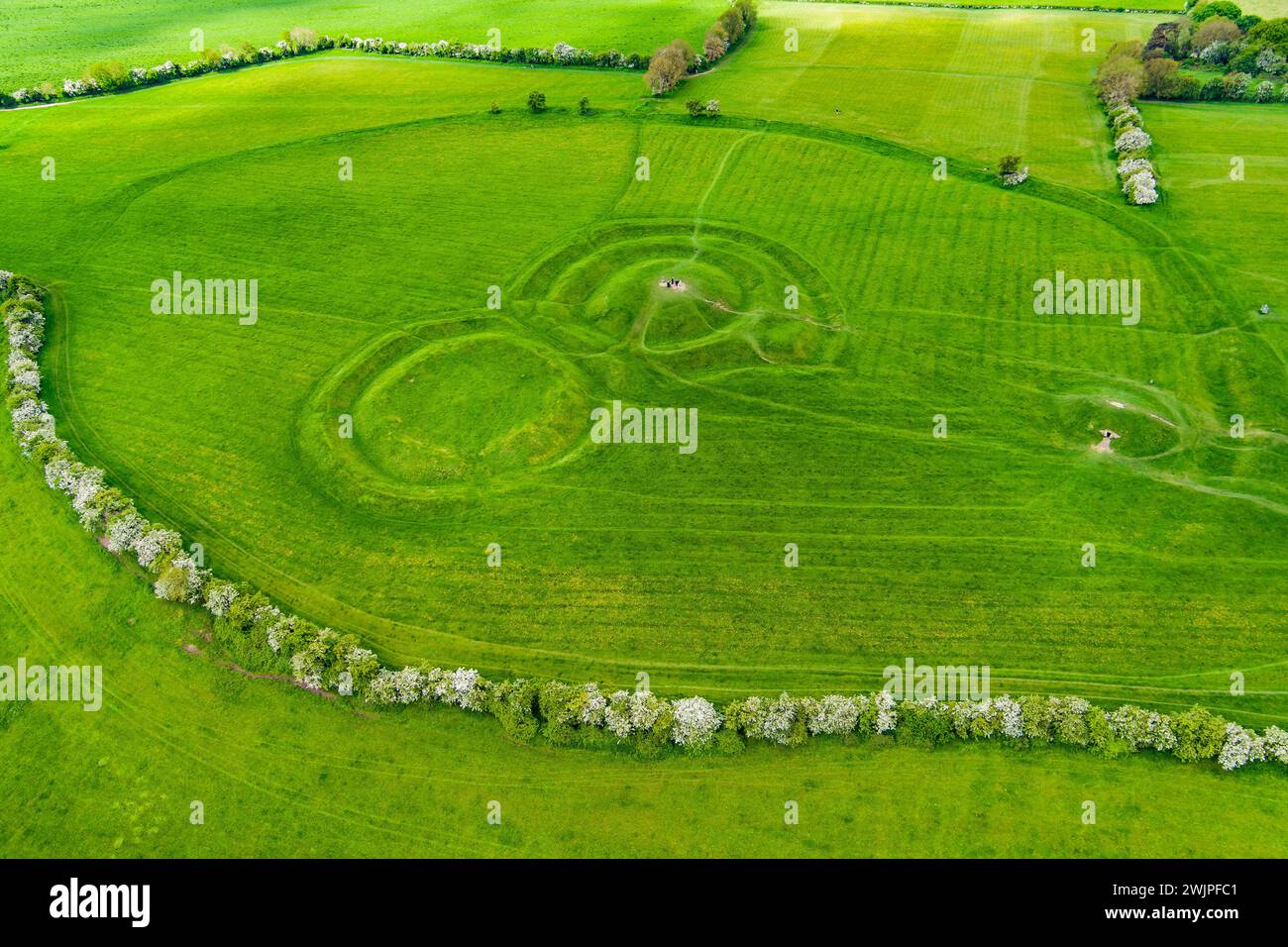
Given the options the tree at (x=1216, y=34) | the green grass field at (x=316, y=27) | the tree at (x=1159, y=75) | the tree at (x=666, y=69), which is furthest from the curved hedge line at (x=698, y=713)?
the green grass field at (x=316, y=27)

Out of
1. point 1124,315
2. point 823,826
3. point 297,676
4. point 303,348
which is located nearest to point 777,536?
point 823,826

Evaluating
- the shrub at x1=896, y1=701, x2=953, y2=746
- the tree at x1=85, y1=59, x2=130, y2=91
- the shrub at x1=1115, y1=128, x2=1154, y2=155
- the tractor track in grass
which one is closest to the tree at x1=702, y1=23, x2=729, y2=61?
the tractor track in grass

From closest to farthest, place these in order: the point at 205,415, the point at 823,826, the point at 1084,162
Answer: the point at 823,826 < the point at 205,415 < the point at 1084,162

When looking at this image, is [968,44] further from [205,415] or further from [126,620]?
[126,620]

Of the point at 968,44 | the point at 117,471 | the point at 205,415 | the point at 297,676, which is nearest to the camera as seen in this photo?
the point at 297,676

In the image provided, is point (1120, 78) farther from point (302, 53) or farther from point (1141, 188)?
point (302, 53)

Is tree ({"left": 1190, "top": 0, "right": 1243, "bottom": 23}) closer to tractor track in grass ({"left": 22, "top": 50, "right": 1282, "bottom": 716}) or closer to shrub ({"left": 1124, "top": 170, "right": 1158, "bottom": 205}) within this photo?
shrub ({"left": 1124, "top": 170, "right": 1158, "bottom": 205})

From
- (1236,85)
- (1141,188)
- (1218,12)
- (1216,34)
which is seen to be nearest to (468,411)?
(1141,188)

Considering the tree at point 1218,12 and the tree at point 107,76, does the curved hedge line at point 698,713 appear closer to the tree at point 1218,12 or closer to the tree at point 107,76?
the tree at point 107,76
